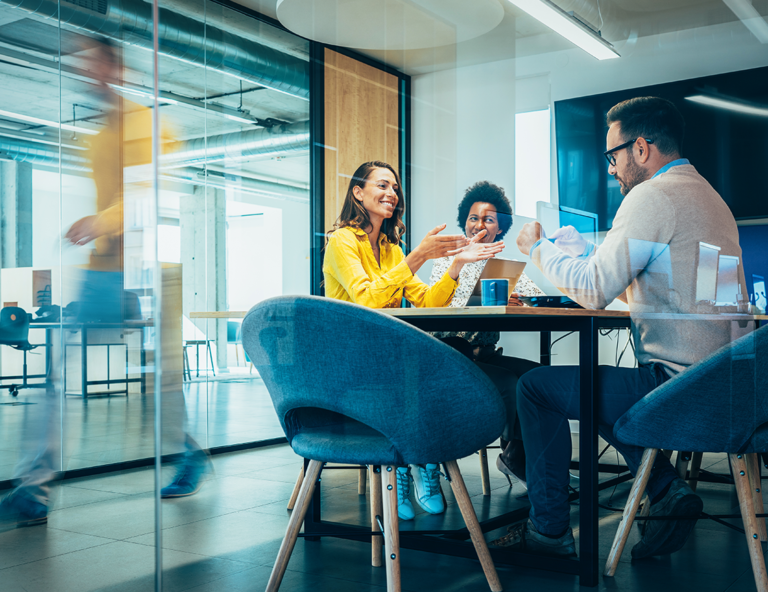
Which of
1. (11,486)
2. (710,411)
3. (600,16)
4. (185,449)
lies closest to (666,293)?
(710,411)

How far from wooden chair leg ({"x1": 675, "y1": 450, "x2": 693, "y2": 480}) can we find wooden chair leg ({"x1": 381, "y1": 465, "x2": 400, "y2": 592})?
0.73m

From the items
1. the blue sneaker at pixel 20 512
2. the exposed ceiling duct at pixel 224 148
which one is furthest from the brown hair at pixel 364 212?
the blue sneaker at pixel 20 512

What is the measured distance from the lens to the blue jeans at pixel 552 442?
1831 mm

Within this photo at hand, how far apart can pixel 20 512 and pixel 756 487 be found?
2.01 m

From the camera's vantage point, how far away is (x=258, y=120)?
1758mm

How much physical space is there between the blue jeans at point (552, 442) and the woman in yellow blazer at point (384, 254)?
31 centimetres

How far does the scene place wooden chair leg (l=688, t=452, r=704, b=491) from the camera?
66.6 inches

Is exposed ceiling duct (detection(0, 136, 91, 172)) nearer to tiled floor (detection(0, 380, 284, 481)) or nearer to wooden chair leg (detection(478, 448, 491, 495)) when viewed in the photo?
tiled floor (detection(0, 380, 284, 481))

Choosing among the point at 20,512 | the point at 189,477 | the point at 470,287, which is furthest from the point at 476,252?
the point at 20,512

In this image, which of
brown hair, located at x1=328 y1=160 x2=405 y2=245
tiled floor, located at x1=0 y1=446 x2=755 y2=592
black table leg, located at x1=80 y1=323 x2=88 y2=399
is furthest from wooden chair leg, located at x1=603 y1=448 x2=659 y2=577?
black table leg, located at x1=80 y1=323 x2=88 y2=399

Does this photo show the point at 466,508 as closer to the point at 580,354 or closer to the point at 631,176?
the point at 580,354

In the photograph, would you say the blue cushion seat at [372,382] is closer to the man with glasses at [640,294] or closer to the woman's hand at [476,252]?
the man with glasses at [640,294]

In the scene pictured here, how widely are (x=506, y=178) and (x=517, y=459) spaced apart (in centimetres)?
88

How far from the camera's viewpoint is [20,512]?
83.1 inches
